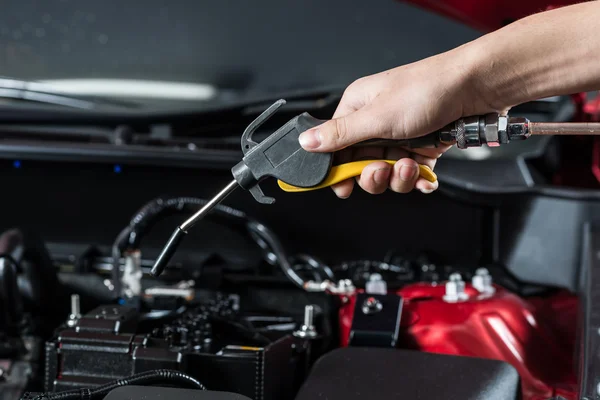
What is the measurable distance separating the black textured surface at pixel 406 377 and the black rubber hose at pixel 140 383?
137mm

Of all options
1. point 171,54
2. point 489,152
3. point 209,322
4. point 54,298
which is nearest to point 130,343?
point 209,322

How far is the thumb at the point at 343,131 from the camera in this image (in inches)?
34.2

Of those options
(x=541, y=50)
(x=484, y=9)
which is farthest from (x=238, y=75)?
(x=541, y=50)

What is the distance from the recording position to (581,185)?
155 cm

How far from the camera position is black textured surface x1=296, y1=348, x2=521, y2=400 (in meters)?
0.92

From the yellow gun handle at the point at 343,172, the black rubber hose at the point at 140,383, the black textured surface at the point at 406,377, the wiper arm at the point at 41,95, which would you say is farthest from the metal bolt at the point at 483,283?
the wiper arm at the point at 41,95

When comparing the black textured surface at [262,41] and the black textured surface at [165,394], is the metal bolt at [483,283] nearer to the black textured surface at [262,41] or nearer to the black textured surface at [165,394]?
the black textured surface at [262,41]

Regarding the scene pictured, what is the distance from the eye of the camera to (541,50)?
0.86 meters

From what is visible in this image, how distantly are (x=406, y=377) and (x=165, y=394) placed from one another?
31cm

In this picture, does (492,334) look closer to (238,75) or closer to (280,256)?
(280,256)

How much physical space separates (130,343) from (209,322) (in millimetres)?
144

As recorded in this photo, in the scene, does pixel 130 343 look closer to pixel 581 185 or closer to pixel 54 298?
pixel 54 298

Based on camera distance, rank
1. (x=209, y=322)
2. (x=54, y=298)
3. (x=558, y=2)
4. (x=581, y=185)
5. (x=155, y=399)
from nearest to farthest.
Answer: (x=155, y=399)
(x=209, y=322)
(x=54, y=298)
(x=558, y=2)
(x=581, y=185)

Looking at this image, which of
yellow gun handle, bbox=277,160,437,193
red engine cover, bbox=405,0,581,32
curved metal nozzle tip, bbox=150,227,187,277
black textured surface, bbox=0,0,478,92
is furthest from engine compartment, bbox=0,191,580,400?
red engine cover, bbox=405,0,581,32
